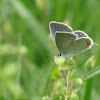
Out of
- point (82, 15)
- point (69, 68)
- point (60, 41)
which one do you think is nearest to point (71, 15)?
point (82, 15)

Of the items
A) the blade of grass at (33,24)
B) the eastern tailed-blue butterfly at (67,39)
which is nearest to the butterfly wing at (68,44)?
the eastern tailed-blue butterfly at (67,39)

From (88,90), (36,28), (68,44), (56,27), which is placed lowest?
(88,90)

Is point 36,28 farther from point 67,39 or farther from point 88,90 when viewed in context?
point 88,90

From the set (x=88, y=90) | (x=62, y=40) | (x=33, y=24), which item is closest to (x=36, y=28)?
(x=33, y=24)

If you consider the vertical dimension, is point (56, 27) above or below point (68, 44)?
above

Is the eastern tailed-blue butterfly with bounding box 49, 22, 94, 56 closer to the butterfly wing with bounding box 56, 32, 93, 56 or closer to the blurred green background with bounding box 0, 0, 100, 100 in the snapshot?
the butterfly wing with bounding box 56, 32, 93, 56

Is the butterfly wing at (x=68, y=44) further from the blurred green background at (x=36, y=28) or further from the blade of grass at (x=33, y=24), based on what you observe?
the blade of grass at (x=33, y=24)

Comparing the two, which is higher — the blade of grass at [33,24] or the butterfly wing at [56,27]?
the blade of grass at [33,24]

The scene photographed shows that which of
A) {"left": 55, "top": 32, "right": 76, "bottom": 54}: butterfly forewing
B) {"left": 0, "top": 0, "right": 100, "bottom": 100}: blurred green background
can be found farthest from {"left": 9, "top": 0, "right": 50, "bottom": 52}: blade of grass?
{"left": 55, "top": 32, "right": 76, "bottom": 54}: butterfly forewing

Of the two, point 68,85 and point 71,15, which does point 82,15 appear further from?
point 68,85
